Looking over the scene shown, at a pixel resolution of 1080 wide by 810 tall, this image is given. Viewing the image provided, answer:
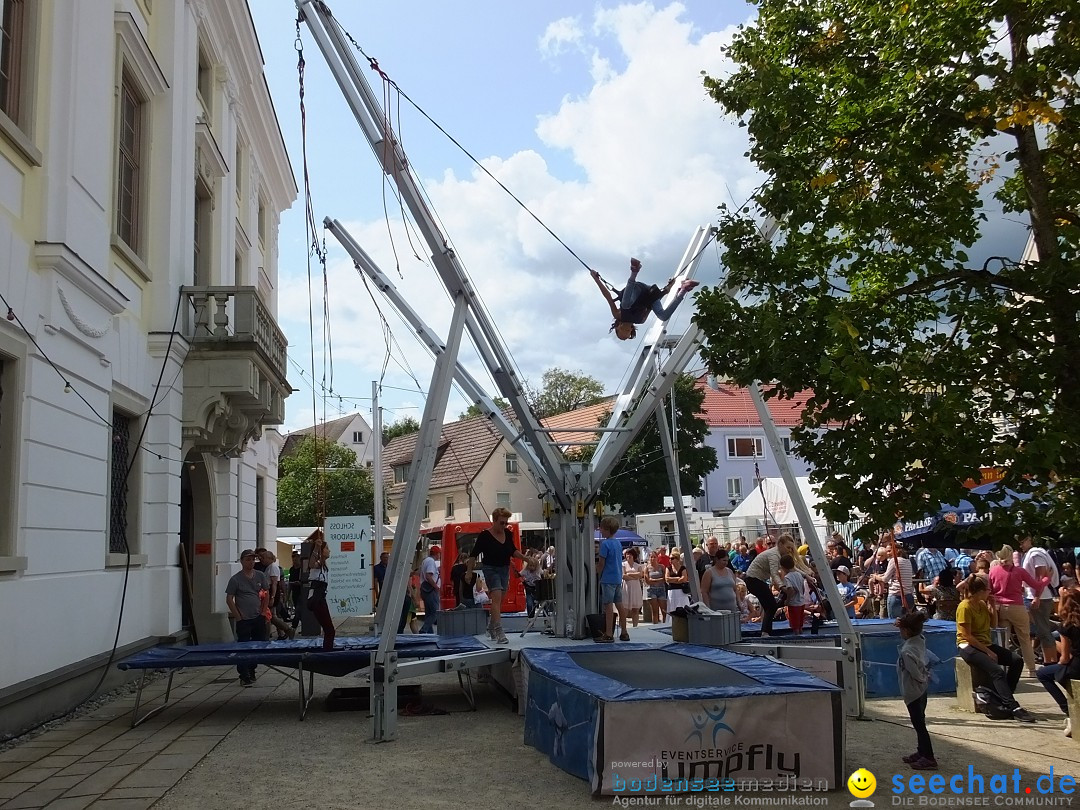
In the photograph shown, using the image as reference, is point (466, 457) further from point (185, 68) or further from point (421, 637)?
point (421, 637)

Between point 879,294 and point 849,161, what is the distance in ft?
3.39

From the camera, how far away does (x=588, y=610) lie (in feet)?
39.6

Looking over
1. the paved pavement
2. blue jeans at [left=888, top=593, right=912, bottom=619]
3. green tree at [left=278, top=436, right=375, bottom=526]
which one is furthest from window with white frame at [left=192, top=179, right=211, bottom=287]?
green tree at [left=278, top=436, right=375, bottom=526]

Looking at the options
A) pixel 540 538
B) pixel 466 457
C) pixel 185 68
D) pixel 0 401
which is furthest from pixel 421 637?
pixel 466 457

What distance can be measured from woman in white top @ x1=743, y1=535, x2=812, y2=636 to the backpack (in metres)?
2.67

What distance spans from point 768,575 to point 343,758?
7111mm

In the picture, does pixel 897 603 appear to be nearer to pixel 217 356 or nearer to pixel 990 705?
pixel 990 705

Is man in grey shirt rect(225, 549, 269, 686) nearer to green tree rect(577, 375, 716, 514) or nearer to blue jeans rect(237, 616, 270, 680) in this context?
blue jeans rect(237, 616, 270, 680)

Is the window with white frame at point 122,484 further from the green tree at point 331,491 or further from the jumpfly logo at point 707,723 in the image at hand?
the green tree at point 331,491

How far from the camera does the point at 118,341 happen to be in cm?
1237

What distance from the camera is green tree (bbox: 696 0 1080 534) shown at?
6145 millimetres

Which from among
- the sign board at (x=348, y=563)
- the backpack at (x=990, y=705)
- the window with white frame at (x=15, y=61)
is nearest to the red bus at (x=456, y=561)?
the sign board at (x=348, y=563)

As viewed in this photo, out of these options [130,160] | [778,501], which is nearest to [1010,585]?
[130,160]

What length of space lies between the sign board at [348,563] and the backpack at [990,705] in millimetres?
14347
